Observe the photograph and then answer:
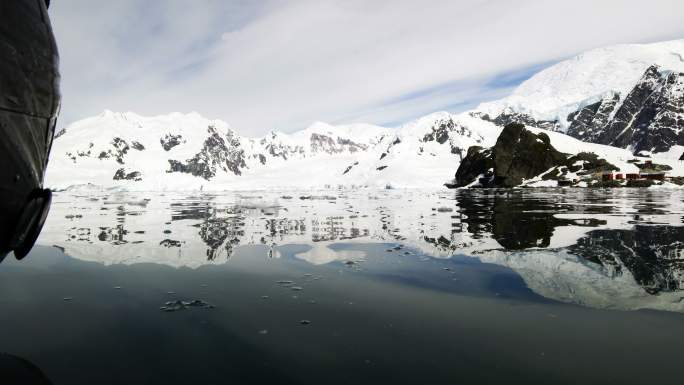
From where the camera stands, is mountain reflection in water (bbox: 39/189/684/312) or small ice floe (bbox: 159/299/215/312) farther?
mountain reflection in water (bbox: 39/189/684/312)

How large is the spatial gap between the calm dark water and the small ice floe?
0.17ft

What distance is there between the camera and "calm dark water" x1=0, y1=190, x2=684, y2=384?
2.92m

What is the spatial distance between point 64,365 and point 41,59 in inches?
103

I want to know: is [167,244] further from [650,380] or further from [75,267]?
[650,380]

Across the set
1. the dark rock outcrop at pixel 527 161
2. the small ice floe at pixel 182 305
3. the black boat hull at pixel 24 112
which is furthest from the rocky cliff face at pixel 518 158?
the black boat hull at pixel 24 112

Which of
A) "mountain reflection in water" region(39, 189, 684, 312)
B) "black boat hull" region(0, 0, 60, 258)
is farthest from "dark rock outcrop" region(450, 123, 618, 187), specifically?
"black boat hull" region(0, 0, 60, 258)

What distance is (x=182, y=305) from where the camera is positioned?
177 inches

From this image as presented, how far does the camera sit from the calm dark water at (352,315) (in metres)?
2.92

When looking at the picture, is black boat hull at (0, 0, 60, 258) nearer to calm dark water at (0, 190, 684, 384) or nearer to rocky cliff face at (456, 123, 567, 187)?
calm dark water at (0, 190, 684, 384)

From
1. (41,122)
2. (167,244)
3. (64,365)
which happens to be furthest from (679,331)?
(167,244)

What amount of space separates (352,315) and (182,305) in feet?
6.64

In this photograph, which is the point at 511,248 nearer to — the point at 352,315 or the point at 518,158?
the point at 352,315

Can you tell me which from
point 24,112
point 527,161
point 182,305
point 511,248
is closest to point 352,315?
point 182,305

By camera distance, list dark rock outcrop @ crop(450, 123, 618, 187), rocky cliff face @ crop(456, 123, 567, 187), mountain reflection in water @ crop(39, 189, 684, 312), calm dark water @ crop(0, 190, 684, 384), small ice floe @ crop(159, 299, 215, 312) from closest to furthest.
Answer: calm dark water @ crop(0, 190, 684, 384)
small ice floe @ crop(159, 299, 215, 312)
mountain reflection in water @ crop(39, 189, 684, 312)
dark rock outcrop @ crop(450, 123, 618, 187)
rocky cliff face @ crop(456, 123, 567, 187)
